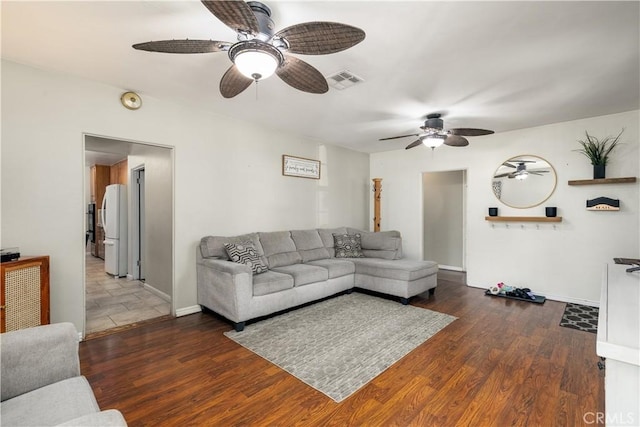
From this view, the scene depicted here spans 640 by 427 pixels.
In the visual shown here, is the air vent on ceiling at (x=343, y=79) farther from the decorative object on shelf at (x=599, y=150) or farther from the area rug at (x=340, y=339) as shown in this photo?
the decorative object on shelf at (x=599, y=150)

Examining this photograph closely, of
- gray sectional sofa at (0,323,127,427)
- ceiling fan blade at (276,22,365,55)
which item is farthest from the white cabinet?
gray sectional sofa at (0,323,127,427)

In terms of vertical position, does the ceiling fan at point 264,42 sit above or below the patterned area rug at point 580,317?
above

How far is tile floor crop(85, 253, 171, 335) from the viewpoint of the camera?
3.45m

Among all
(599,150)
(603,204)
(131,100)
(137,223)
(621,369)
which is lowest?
(621,369)

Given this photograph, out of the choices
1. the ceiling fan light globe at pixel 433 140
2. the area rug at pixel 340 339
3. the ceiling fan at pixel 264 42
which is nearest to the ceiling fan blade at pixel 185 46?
the ceiling fan at pixel 264 42

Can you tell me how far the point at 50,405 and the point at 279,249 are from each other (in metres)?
3.13

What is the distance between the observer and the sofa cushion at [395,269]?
13.2 ft

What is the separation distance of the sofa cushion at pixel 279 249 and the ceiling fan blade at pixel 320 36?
282 centimetres

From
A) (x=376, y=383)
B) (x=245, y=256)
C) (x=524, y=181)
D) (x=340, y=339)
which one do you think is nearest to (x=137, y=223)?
(x=245, y=256)

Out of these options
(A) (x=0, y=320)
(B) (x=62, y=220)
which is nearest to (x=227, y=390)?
(A) (x=0, y=320)

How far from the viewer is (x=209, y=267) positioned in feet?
11.4

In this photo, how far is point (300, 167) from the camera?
16.7ft

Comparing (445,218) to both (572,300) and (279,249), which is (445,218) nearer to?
(572,300)

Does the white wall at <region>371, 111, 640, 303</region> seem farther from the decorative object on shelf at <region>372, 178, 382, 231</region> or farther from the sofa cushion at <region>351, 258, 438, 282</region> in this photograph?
the sofa cushion at <region>351, 258, 438, 282</region>
